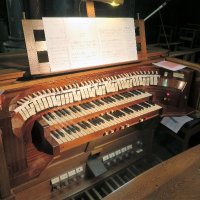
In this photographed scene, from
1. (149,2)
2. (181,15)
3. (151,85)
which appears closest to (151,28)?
(149,2)

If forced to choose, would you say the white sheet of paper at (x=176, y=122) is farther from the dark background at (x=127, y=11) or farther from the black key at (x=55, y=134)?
the black key at (x=55, y=134)

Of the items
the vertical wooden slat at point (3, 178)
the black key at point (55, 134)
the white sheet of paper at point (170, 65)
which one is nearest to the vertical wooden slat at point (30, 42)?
the black key at point (55, 134)

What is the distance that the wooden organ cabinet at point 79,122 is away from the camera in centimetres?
182

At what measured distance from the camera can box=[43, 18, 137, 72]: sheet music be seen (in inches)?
79.1

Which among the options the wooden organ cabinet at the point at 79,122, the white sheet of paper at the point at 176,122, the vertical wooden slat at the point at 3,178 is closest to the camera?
the vertical wooden slat at the point at 3,178

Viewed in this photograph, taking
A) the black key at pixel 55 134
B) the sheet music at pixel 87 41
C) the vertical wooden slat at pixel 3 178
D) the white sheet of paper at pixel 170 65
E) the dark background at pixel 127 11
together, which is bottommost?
the vertical wooden slat at pixel 3 178

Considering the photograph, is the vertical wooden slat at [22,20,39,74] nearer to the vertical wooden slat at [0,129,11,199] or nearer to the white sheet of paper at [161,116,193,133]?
the vertical wooden slat at [0,129,11,199]

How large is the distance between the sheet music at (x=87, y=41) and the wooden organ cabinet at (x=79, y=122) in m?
0.12

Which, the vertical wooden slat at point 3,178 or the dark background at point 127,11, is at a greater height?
the dark background at point 127,11

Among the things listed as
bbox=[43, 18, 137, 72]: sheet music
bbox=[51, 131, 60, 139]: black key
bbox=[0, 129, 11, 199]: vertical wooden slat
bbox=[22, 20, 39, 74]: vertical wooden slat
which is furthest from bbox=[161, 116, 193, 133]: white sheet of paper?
bbox=[0, 129, 11, 199]: vertical wooden slat

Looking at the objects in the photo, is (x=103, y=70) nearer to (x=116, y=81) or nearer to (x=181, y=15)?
(x=116, y=81)

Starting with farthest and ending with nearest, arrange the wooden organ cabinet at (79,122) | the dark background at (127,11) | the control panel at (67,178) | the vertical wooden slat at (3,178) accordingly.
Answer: the dark background at (127,11)
the control panel at (67,178)
the wooden organ cabinet at (79,122)
the vertical wooden slat at (3,178)

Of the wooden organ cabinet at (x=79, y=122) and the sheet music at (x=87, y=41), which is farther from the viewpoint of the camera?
the sheet music at (x=87, y=41)

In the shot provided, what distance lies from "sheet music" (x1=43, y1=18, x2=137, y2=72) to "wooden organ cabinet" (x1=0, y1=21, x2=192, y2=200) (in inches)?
4.6
